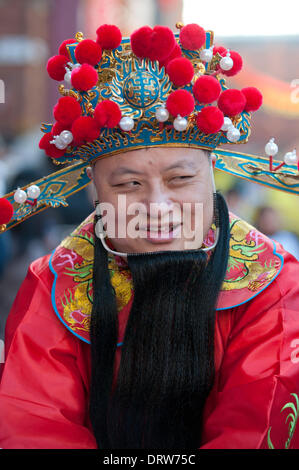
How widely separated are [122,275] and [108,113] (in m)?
0.48

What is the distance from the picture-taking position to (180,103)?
1396mm

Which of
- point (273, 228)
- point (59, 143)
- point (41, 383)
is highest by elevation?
point (59, 143)

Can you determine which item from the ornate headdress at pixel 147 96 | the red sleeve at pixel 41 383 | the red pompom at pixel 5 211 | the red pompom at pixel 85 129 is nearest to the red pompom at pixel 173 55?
the ornate headdress at pixel 147 96

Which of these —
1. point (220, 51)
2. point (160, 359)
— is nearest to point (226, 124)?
point (220, 51)

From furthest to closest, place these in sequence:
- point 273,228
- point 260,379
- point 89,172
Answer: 1. point 273,228
2. point 89,172
3. point 260,379

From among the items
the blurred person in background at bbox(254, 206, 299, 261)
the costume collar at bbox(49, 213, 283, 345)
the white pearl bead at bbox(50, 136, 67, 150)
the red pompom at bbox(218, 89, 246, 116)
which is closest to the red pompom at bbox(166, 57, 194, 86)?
the red pompom at bbox(218, 89, 246, 116)

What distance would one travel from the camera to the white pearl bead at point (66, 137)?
1511mm

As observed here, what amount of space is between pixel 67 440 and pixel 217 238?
682 mm

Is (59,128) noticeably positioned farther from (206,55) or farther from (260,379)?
(260,379)

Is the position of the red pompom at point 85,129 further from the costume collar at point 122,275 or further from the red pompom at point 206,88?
the costume collar at point 122,275

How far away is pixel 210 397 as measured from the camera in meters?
1.53

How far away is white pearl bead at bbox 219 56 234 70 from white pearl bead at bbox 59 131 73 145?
45cm

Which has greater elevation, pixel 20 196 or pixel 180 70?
pixel 180 70

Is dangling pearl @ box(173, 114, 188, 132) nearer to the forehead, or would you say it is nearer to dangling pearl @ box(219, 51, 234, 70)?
the forehead
